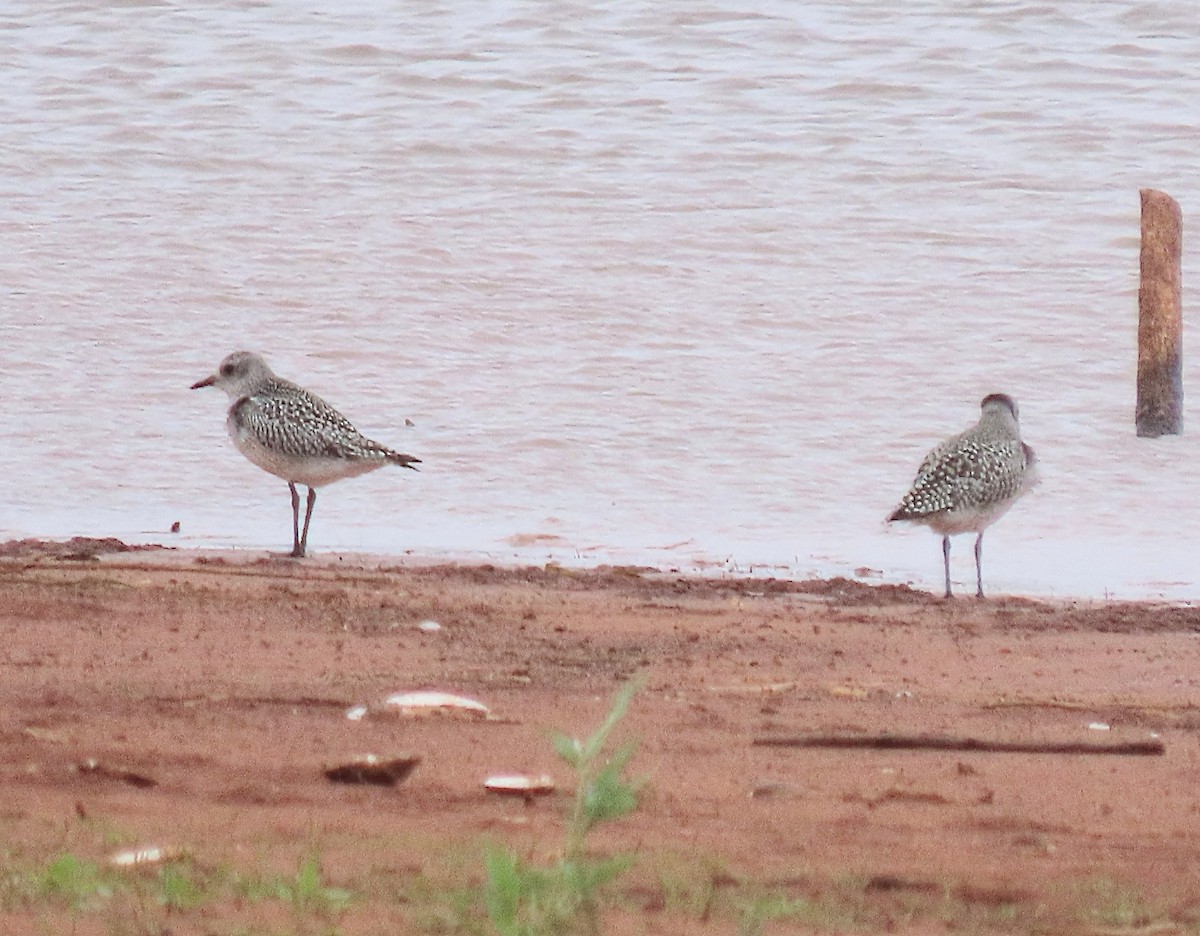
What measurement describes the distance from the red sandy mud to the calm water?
2.00 metres

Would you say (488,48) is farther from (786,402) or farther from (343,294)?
(786,402)

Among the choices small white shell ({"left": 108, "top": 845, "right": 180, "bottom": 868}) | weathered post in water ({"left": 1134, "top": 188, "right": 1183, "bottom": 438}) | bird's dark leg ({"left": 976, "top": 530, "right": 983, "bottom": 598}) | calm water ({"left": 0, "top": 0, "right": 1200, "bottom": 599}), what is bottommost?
calm water ({"left": 0, "top": 0, "right": 1200, "bottom": 599})

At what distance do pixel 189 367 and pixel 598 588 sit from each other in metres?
7.24

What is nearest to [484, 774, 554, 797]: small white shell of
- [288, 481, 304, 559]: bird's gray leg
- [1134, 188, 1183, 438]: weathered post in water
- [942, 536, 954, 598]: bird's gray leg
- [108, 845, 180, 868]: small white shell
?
[108, 845, 180, 868]: small white shell

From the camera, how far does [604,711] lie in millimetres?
6613

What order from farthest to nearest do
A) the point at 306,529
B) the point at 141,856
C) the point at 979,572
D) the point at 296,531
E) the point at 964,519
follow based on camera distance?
the point at 306,529 → the point at 296,531 → the point at 964,519 → the point at 979,572 → the point at 141,856

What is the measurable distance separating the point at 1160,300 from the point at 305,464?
651 centimetres

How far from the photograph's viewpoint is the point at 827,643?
826 cm

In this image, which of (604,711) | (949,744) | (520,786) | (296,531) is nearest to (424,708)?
(604,711)

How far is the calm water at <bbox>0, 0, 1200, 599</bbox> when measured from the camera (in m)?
12.9

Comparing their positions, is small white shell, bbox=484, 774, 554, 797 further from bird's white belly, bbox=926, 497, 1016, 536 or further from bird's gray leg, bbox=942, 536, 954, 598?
bird's white belly, bbox=926, 497, 1016, 536

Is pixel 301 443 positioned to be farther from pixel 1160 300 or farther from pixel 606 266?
pixel 606 266

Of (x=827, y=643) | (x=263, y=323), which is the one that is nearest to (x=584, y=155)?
(x=263, y=323)

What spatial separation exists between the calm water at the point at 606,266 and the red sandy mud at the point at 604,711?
2.00 m
